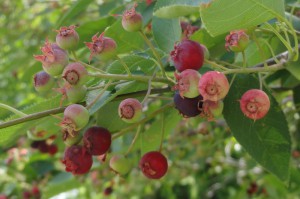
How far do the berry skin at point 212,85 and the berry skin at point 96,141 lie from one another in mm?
372

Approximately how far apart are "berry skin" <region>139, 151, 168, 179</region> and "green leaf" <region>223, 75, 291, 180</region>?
8.9 inches

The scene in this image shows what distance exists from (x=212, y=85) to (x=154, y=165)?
43 centimetres

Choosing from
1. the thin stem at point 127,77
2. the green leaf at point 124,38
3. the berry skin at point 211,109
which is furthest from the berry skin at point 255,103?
the green leaf at point 124,38

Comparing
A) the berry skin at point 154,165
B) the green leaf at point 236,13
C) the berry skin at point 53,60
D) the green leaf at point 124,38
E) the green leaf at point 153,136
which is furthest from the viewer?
the green leaf at point 153,136

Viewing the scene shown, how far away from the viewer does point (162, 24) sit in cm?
162

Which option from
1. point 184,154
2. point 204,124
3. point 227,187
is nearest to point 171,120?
point 204,124

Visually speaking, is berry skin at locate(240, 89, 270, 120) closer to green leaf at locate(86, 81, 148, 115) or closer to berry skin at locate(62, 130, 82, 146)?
green leaf at locate(86, 81, 148, 115)

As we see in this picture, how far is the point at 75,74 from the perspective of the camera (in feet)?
3.83

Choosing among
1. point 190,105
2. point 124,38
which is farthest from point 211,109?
point 124,38

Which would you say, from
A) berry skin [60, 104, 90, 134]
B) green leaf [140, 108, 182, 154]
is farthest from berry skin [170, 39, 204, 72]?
green leaf [140, 108, 182, 154]

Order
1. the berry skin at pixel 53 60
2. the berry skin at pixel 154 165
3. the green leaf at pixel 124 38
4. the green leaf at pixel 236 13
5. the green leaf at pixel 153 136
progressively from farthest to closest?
the green leaf at pixel 153 136
the green leaf at pixel 124 38
the berry skin at pixel 154 165
the berry skin at pixel 53 60
the green leaf at pixel 236 13

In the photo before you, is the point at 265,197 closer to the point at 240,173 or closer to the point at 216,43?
the point at 240,173

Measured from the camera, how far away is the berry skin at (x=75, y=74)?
3.82ft

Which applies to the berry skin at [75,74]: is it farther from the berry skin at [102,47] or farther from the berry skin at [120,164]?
the berry skin at [120,164]
